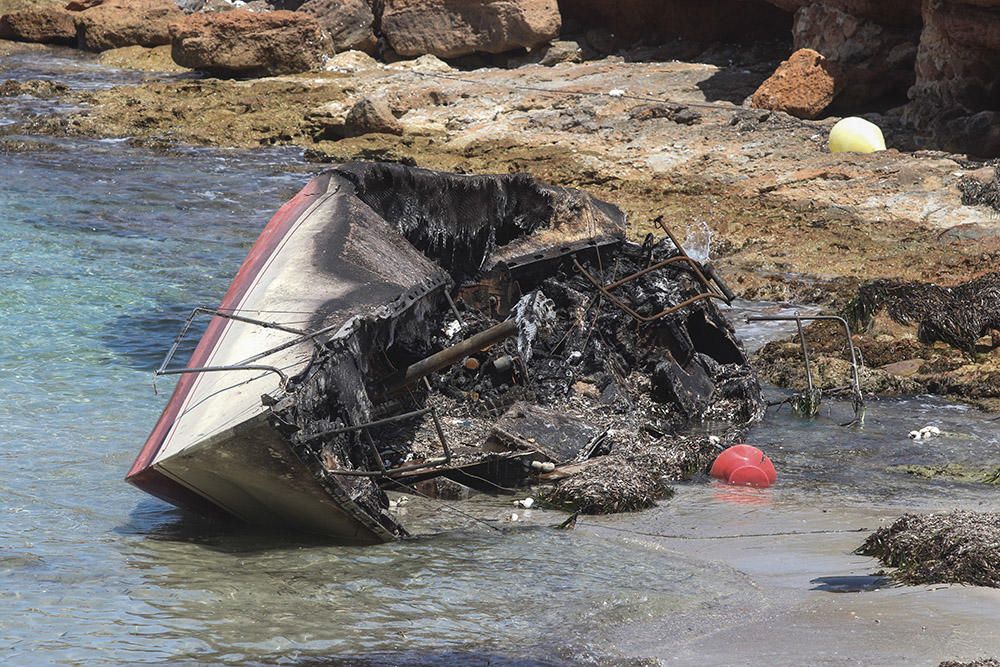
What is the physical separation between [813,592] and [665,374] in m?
3.56

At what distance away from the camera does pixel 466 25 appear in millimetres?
21719

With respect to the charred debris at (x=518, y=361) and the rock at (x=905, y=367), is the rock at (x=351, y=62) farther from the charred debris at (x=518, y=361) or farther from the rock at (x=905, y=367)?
the rock at (x=905, y=367)

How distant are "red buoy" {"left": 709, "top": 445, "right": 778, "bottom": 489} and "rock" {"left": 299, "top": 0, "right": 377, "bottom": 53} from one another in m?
16.4

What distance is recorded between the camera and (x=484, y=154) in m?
16.1

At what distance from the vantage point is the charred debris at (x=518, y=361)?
663 cm

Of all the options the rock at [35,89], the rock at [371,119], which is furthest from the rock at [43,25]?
the rock at [371,119]

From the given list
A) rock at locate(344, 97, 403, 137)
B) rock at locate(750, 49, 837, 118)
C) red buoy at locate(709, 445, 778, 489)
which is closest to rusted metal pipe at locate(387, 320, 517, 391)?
red buoy at locate(709, 445, 778, 489)

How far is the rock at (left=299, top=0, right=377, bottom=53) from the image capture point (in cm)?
2278

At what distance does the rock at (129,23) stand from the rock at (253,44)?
3279mm

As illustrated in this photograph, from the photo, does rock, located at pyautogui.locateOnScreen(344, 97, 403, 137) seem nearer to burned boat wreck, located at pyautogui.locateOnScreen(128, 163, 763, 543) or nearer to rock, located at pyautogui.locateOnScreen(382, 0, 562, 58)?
rock, located at pyautogui.locateOnScreen(382, 0, 562, 58)

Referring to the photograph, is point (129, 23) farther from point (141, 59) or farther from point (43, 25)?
point (43, 25)

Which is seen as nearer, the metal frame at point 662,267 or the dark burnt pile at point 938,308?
the metal frame at point 662,267

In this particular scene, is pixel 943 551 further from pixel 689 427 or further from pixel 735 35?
pixel 735 35

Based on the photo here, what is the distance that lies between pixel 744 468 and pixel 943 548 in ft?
7.14
